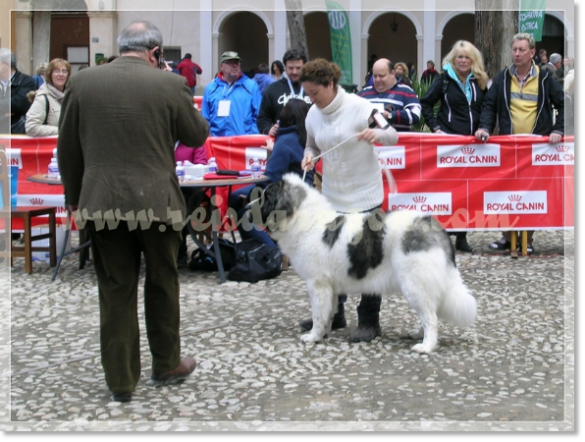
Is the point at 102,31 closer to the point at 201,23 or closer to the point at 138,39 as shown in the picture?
the point at 201,23

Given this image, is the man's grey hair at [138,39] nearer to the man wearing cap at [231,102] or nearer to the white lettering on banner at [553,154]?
the white lettering on banner at [553,154]

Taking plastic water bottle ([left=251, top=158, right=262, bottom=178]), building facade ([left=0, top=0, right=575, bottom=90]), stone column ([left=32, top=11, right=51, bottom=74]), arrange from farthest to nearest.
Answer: building facade ([left=0, top=0, right=575, bottom=90]) < stone column ([left=32, top=11, right=51, bottom=74]) < plastic water bottle ([left=251, top=158, right=262, bottom=178])

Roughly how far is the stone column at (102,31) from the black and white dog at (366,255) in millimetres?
25647

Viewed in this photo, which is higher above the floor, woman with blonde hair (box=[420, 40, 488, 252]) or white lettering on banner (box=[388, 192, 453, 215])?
woman with blonde hair (box=[420, 40, 488, 252])

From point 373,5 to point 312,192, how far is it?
87.7 feet

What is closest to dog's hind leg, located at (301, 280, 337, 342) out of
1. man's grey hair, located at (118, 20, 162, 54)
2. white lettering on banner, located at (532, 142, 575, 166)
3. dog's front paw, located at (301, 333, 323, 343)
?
dog's front paw, located at (301, 333, 323, 343)

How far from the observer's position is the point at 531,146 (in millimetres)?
9047

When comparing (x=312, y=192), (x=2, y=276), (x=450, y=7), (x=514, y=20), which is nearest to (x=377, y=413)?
(x=312, y=192)

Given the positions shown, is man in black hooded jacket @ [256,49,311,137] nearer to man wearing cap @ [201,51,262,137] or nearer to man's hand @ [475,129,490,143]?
man wearing cap @ [201,51,262,137]

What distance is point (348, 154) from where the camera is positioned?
5777 millimetres

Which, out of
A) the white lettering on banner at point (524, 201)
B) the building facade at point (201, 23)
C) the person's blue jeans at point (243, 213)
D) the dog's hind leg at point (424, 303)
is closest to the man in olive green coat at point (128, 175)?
the dog's hind leg at point (424, 303)

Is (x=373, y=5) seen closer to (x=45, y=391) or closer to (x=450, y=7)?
(x=450, y=7)

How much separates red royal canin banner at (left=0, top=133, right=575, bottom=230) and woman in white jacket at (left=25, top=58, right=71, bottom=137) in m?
3.64

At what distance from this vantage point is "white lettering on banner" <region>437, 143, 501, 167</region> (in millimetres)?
9109
